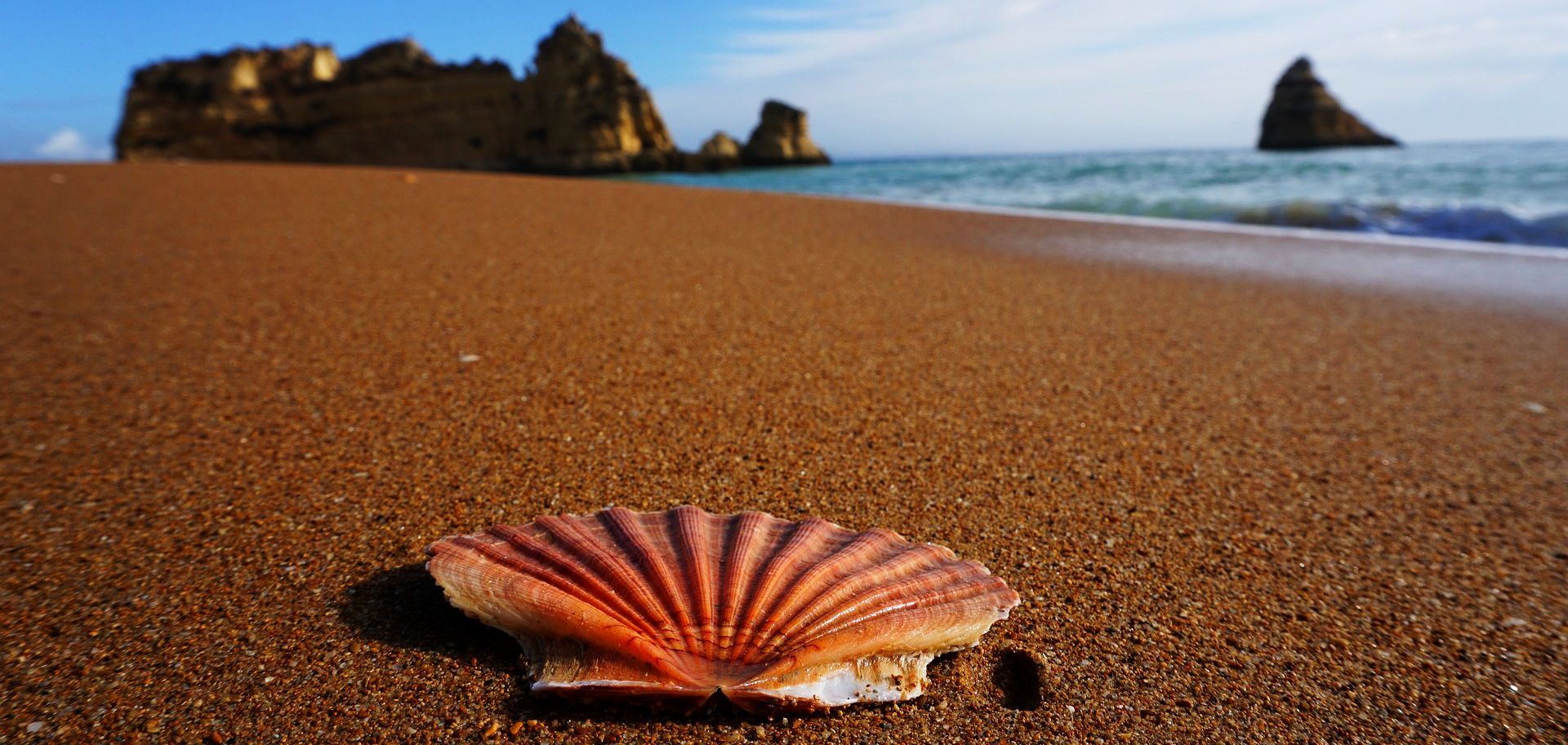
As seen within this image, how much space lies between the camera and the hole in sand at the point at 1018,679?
1164mm

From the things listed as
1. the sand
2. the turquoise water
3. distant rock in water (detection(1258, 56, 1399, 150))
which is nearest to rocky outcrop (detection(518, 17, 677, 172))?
the turquoise water

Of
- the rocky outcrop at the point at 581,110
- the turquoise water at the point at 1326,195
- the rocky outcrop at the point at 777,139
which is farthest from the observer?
the rocky outcrop at the point at 777,139

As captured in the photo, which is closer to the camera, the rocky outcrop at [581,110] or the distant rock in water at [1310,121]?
the rocky outcrop at [581,110]

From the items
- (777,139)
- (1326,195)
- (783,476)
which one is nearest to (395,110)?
(777,139)

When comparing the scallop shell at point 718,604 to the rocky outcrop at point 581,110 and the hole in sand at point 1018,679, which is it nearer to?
the hole in sand at point 1018,679

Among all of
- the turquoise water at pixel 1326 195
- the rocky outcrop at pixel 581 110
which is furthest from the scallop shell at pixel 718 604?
the rocky outcrop at pixel 581 110

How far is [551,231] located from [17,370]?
121 inches

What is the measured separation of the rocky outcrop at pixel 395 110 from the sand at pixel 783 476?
122ft

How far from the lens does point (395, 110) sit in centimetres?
3912

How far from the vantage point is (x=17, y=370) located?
7.75ft

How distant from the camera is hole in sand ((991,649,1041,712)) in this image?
116 cm

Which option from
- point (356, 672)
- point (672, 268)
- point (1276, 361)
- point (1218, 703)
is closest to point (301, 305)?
point (672, 268)

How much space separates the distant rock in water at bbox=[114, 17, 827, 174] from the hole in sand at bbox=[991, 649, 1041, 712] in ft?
130

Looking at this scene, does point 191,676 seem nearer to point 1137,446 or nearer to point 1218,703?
point 1218,703
